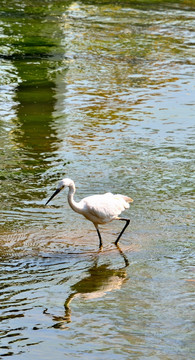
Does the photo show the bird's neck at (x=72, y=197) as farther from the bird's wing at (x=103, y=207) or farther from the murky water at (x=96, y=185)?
the murky water at (x=96, y=185)

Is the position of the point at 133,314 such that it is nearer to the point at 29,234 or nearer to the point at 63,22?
the point at 29,234

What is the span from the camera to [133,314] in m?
6.45

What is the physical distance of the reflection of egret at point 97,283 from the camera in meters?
6.98

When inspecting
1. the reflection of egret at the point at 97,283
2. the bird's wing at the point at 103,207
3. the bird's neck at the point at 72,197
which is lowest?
the reflection of egret at the point at 97,283

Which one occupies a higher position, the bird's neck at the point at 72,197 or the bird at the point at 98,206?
the bird's neck at the point at 72,197

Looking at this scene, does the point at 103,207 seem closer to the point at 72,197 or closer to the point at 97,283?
the point at 72,197

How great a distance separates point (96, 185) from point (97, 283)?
3.07 m

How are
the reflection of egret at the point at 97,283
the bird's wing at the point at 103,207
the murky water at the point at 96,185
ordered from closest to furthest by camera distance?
the murky water at the point at 96,185
the reflection of egret at the point at 97,283
the bird's wing at the point at 103,207

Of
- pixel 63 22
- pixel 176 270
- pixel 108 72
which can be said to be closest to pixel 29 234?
pixel 176 270

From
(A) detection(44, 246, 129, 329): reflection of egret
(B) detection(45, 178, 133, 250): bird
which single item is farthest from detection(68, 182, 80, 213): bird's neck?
(A) detection(44, 246, 129, 329): reflection of egret

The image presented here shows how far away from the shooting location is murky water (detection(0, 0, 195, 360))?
20.4 feet

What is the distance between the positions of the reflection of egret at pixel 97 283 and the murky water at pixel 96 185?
0.04 feet

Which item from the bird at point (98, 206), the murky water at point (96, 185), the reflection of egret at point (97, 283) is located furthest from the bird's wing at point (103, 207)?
the reflection of egret at point (97, 283)

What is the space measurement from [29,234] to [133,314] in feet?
8.07
